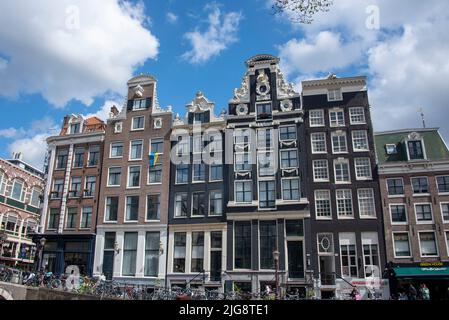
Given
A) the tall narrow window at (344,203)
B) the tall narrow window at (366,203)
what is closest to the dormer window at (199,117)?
the tall narrow window at (344,203)

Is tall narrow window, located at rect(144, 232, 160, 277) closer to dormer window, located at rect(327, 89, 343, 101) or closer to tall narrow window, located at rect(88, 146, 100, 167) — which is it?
tall narrow window, located at rect(88, 146, 100, 167)

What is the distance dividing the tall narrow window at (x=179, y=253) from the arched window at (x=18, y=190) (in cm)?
2850

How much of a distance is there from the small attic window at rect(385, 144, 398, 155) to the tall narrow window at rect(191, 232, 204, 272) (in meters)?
19.6

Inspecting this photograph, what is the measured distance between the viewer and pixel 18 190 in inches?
2127

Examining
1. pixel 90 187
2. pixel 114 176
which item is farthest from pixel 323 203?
pixel 90 187

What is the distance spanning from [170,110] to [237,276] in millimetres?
18707

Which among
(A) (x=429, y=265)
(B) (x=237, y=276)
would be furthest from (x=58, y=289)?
(A) (x=429, y=265)

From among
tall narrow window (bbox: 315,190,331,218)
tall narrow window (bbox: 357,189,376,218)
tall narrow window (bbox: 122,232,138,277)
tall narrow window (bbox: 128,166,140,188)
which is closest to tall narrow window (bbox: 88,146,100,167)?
tall narrow window (bbox: 128,166,140,188)

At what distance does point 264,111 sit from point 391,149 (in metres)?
12.8

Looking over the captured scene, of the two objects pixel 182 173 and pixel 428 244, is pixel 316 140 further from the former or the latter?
pixel 182 173

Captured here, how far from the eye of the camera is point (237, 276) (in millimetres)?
34375

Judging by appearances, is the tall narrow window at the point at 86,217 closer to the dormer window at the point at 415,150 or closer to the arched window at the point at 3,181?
the arched window at the point at 3,181
